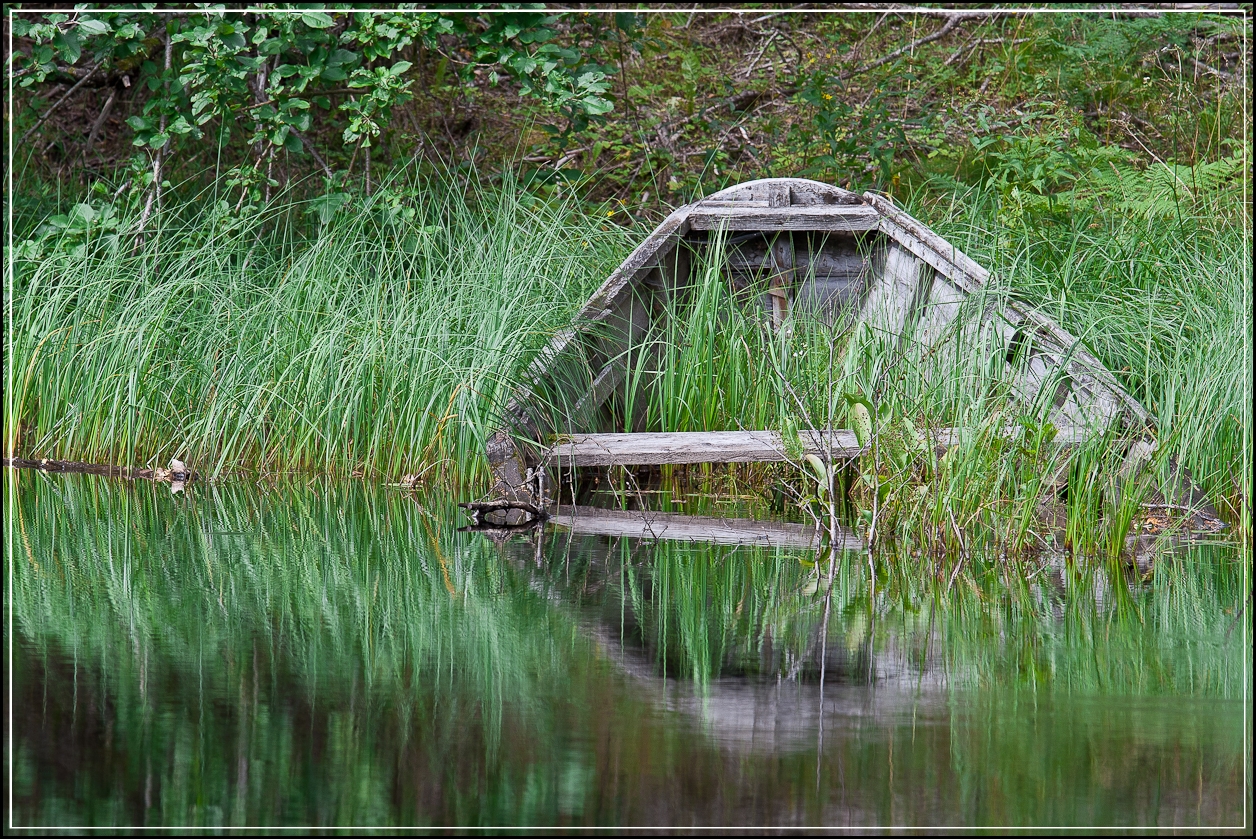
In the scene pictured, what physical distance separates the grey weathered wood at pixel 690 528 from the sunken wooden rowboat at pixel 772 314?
0.66 ft

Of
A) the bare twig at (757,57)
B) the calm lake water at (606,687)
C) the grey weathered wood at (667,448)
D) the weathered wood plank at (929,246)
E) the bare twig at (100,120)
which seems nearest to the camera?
the calm lake water at (606,687)

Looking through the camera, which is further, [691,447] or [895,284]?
[895,284]

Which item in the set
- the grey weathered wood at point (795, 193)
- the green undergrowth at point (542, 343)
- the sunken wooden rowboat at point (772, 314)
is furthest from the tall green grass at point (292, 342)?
the grey weathered wood at point (795, 193)

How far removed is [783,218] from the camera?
18.6 ft

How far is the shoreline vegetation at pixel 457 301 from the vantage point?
172 inches

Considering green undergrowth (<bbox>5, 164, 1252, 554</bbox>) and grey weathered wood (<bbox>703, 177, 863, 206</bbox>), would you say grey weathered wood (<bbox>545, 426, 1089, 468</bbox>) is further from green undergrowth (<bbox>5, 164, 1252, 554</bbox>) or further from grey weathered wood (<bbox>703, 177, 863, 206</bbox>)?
grey weathered wood (<bbox>703, 177, 863, 206</bbox>)

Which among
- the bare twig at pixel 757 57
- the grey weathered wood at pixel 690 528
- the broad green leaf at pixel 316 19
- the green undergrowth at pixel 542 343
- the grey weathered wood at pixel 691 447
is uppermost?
the bare twig at pixel 757 57

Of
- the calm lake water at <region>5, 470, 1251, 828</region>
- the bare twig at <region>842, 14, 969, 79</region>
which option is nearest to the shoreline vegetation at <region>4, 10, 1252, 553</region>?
the calm lake water at <region>5, 470, 1251, 828</region>

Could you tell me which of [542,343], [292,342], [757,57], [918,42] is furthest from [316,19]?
[918,42]

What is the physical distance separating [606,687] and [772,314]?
3754 mm

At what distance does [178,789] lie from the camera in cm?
204

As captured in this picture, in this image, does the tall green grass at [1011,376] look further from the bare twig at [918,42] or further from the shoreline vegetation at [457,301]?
the bare twig at [918,42]

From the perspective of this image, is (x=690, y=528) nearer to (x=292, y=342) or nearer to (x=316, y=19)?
(x=292, y=342)

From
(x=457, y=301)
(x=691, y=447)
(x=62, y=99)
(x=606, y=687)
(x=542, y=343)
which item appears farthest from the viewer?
(x=62, y=99)
